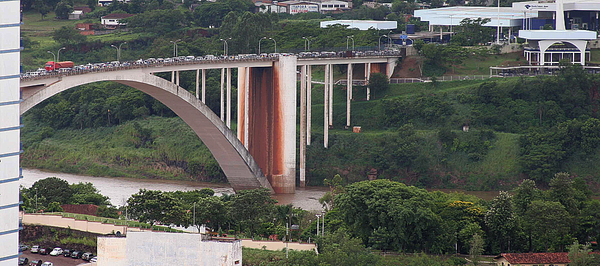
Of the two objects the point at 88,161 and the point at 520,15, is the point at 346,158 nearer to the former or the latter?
the point at 88,161

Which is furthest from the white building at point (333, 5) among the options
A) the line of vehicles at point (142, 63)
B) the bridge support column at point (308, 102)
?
the bridge support column at point (308, 102)

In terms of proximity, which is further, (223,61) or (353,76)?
(353,76)

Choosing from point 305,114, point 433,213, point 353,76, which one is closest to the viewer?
point 433,213

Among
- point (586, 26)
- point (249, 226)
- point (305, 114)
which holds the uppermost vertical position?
point (586, 26)

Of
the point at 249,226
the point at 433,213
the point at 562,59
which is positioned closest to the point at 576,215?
the point at 433,213

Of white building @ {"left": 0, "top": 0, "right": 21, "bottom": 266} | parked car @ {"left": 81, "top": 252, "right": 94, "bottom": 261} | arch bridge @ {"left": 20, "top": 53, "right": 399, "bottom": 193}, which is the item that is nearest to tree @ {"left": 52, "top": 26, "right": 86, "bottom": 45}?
arch bridge @ {"left": 20, "top": 53, "right": 399, "bottom": 193}

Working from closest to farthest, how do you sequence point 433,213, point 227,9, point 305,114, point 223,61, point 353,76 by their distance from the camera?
1. point 433,213
2. point 223,61
3. point 305,114
4. point 353,76
5. point 227,9

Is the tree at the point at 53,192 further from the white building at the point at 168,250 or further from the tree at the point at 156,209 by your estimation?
the white building at the point at 168,250
